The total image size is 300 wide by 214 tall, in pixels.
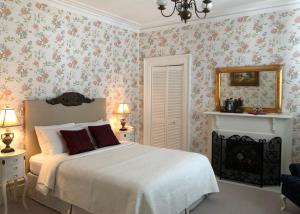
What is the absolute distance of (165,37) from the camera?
17.4ft

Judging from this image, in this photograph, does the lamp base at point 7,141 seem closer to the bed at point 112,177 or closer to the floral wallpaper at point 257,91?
the bed at point 112,177

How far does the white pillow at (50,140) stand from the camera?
351 cm

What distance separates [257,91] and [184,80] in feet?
4.57

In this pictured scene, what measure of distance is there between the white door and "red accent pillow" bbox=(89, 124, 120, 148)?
1.59 metres

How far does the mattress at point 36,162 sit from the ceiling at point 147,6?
2.49 metres

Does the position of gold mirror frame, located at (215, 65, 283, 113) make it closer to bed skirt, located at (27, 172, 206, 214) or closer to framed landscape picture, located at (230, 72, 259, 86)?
framed landscape picture, located at (230, 72, 259, 86)

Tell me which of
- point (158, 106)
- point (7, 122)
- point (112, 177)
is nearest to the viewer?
point (112, 177)

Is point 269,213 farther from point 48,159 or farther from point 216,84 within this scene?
point 48,159

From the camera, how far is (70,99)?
165 inches

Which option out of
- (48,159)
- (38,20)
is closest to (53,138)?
(48,159)

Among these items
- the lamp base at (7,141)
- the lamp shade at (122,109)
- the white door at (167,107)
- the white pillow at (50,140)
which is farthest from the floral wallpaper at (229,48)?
the lamp base at (7,141)

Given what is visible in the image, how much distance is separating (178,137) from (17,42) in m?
3.35

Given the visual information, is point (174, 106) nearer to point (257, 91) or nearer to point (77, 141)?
point (257, 91)

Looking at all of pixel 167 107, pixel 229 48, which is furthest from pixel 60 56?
pixel 229 48
